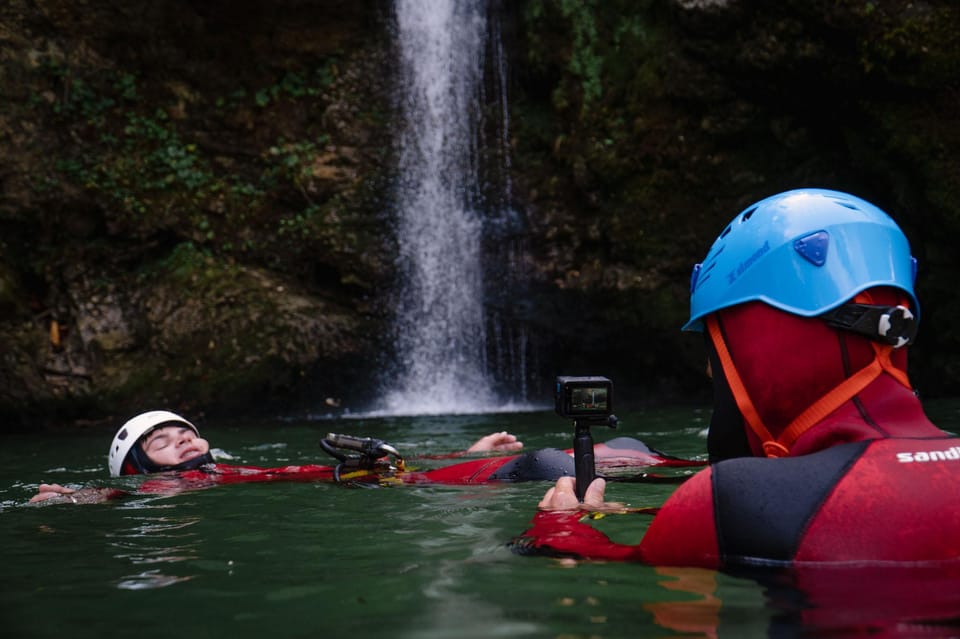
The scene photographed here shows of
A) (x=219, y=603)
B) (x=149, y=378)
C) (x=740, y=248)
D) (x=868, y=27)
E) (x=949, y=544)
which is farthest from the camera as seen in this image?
(x=149, y=378)

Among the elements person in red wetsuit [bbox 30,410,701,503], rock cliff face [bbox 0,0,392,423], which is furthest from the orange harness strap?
rock cliff face [bbox 0,0,392,423]

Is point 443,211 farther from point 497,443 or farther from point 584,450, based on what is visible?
point 584,450

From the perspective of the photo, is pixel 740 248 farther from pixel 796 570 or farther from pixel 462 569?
pixel 462 569

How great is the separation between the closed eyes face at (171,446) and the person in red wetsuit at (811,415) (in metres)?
3.75

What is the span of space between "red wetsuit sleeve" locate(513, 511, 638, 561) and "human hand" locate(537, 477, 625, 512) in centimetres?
3

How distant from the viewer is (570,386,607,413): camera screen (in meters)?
2.80

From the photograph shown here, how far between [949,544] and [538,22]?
12.2 m

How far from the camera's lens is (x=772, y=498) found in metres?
2.01

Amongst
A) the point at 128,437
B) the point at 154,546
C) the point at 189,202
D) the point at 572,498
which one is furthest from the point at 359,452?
the point at 189,202

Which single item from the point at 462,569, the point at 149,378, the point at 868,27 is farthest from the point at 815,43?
the point at 462,569

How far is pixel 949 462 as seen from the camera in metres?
2.04

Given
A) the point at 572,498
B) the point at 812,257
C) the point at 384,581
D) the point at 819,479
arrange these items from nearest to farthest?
1. the point at 819,479
2. the point at 812,257
3. the point at 384,581
4. the point at 572,498

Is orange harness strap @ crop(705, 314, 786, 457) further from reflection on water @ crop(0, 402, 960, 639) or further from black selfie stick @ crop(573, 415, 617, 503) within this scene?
black selfie stick @ crop(573, 415, 617, 503)

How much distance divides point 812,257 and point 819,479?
580 millimetres
